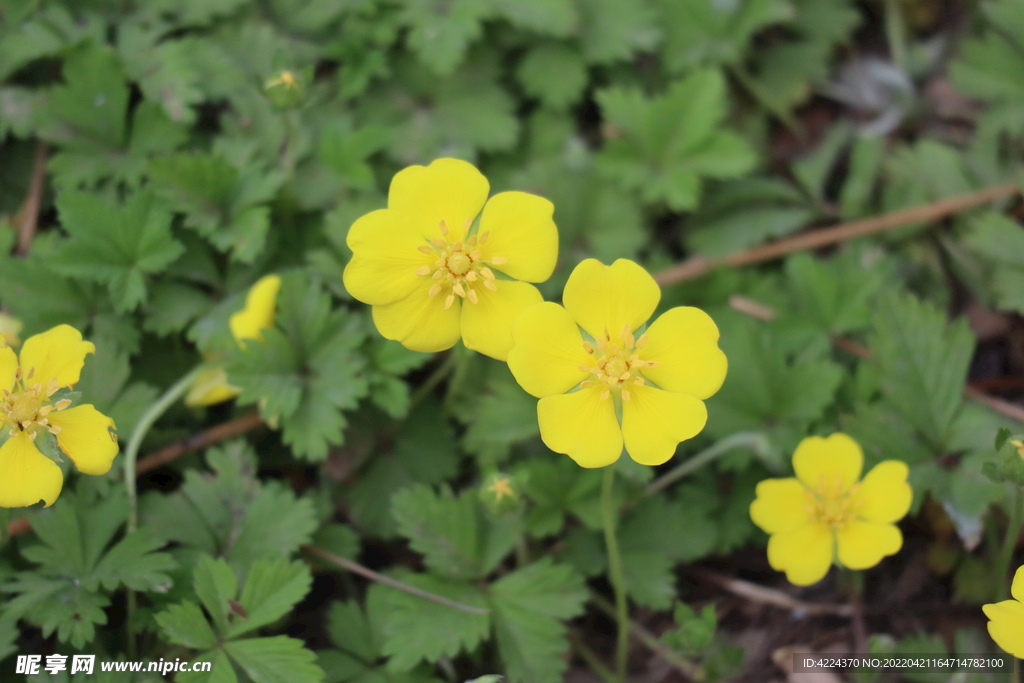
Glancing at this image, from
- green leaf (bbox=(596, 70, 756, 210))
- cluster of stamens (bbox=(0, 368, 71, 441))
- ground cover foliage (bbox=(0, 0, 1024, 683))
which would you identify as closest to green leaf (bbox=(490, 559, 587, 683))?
ground cover foliage (bbox=(0, 0, 1024, 683))

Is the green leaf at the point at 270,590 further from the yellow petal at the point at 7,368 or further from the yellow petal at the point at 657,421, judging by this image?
the yellow petal at the point at 657,421

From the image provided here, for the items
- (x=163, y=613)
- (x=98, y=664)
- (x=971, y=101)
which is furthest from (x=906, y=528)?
(x=98, y=664)

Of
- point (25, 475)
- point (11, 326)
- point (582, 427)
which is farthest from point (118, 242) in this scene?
point (582, 427)

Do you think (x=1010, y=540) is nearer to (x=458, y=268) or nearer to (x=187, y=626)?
(x=458, y=268)

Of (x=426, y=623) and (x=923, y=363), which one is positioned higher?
(x=923, y=363)

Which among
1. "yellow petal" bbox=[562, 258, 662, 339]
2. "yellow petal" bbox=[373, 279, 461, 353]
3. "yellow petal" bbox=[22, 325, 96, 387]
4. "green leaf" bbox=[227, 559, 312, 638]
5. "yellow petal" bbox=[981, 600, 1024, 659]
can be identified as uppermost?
"yellow petal" bbox=[562, 258, 662, 339]

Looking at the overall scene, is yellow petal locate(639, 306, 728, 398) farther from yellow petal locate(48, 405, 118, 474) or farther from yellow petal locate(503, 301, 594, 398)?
yellow petal locate(48, 405, 118, 474)
